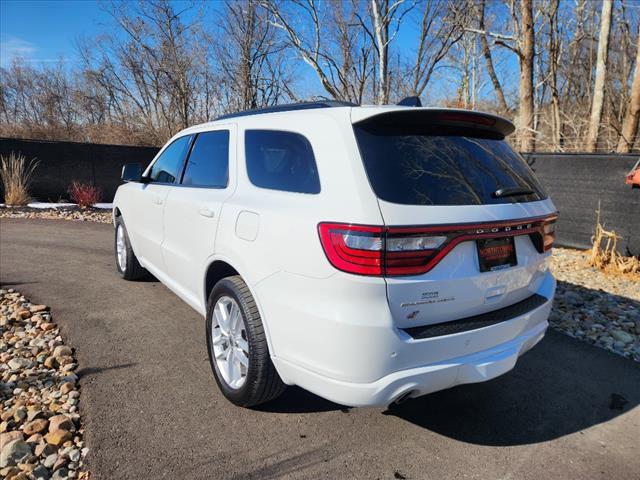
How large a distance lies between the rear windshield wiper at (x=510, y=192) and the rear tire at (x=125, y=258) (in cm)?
398

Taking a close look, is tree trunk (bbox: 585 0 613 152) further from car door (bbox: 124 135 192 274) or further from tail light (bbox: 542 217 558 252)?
car door (bbox: 124 135 192 274)

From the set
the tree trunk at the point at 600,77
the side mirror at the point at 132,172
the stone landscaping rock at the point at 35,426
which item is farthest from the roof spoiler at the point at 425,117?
the tree trunk at the point at 600,77

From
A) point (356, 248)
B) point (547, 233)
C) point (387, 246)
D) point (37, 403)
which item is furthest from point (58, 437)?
point (547, 233)

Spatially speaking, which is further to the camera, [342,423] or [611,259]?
[611,259]

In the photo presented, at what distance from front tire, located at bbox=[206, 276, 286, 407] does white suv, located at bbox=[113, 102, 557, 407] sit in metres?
0.01

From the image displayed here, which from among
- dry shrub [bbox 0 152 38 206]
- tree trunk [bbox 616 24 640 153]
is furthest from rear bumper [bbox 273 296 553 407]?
tree trunk [bbox 616 24 640 153]

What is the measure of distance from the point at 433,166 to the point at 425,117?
0.28 metres

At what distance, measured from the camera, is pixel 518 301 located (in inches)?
98.9

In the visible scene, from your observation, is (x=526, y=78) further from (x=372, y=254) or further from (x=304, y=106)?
(x=372, y=254)

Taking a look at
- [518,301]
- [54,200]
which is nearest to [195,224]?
[518,301]

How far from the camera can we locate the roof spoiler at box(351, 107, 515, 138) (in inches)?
84.3

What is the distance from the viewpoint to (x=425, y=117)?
7.37 ft

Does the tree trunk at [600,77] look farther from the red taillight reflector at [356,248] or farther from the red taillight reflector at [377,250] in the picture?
the red taillight reflector at [356,248]

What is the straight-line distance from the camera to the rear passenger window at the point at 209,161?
9.98 feet
